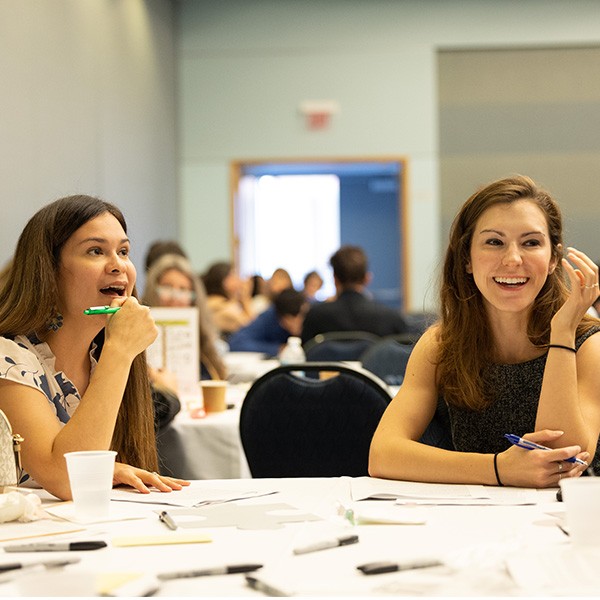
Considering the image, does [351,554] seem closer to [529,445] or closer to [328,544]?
[328,544]

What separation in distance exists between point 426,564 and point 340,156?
997 centimetres

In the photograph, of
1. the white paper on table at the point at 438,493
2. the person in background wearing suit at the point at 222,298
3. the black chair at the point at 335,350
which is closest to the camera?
the white paper on table at the point at 438,493

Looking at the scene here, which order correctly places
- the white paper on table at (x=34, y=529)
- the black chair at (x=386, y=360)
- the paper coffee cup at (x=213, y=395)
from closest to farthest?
the white paper on table at (x=34, y=529) → the paper coffee cup at (x=213, y=395) → the black chair at (x=386, y=360)

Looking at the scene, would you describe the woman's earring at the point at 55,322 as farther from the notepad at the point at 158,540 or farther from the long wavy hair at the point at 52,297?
the notepad at the point at 158,540

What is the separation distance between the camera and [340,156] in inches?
437

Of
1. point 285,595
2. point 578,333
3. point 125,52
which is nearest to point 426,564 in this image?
point 285,595

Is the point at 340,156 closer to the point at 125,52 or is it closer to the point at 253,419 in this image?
the point at 125,52

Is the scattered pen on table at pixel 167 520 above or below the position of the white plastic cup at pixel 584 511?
below

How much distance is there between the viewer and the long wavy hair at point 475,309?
92.4 inches

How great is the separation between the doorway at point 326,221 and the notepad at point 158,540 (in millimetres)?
12635

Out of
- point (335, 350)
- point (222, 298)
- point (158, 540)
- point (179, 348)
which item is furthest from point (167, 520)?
point (222, 298)

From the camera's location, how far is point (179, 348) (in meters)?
4.14

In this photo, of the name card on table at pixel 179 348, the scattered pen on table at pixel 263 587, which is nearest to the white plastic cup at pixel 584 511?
the scattered pen on table at pixel 263 587

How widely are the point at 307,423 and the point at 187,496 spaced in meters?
0.97
